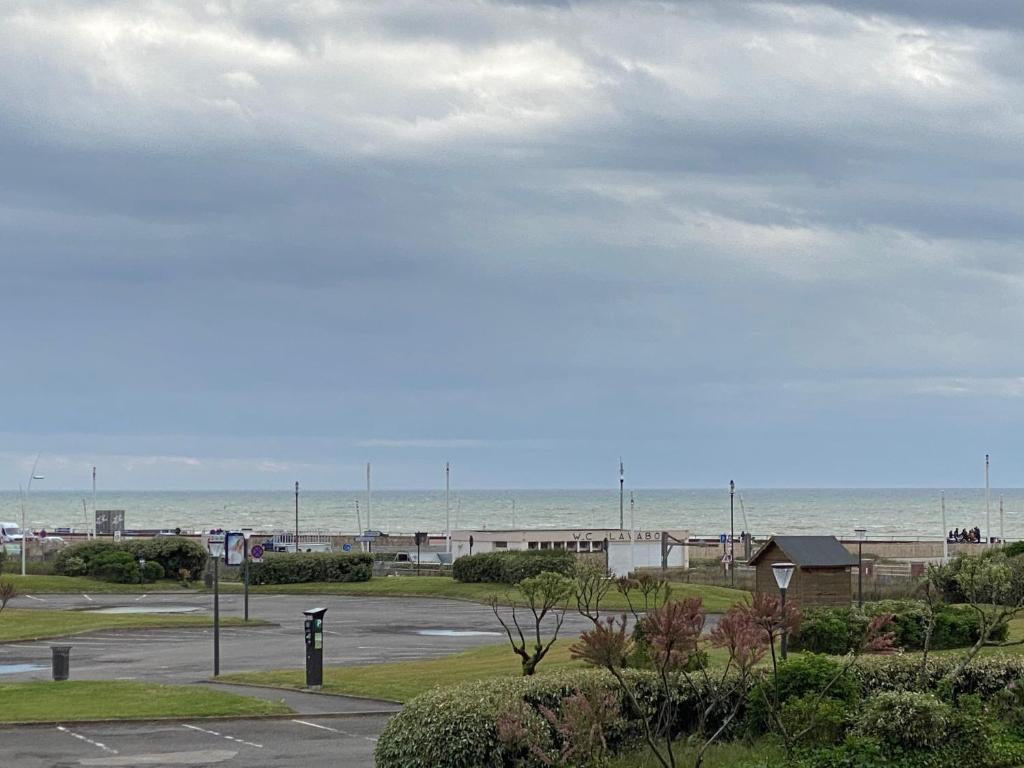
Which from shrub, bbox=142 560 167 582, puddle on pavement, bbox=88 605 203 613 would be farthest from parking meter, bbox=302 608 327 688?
shrub, bbox=142 560 167 582

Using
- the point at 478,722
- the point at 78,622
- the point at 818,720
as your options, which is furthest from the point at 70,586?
the point at 818,720

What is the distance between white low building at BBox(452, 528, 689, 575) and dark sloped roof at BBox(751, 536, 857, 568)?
88.9 ft

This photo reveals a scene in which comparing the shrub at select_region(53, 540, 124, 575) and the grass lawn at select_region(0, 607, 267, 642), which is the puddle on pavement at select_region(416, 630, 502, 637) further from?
the shrub at select_region(53, 540, 124, 575)

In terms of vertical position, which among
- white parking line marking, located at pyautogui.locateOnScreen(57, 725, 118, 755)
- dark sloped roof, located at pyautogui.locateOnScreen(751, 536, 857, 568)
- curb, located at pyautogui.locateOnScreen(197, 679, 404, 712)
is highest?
dark sloped roof, located at pyautogui.locateOnScreen(751, 536, 857, 568)

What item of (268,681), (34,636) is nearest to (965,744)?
(268,681)

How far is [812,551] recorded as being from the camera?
4097 cm

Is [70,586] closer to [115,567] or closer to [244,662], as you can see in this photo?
[115,567]

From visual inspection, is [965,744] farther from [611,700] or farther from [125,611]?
[125,611]

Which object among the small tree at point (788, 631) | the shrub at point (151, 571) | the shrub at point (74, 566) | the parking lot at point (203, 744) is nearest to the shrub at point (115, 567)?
the shrub at point (74, 566)

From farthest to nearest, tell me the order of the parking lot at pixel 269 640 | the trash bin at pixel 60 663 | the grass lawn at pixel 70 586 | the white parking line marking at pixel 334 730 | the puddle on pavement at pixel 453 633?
the grass lawn at pixel 70 586, the puddle on pavement at pixel 453 633, the parking lot at pixel 269 640, the trash bin at pixel 60 663, the white parking line marking at pixel 334 730

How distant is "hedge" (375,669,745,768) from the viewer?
17.0 meters

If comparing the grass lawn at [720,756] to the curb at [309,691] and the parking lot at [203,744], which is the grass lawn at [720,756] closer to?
the parking lot at [203,744]

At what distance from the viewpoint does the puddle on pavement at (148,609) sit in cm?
5716

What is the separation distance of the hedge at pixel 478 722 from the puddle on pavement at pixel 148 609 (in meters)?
40.8
